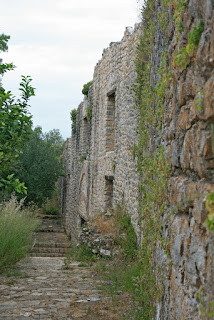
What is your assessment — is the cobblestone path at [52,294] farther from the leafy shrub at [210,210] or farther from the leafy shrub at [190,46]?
the leafy shrub at [190,46]

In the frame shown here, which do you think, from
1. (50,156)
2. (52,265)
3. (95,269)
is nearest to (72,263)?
(52,265)

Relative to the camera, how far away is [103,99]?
9.83 m

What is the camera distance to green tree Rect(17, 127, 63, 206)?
14977mm

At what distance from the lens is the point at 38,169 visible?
1519 centimetres

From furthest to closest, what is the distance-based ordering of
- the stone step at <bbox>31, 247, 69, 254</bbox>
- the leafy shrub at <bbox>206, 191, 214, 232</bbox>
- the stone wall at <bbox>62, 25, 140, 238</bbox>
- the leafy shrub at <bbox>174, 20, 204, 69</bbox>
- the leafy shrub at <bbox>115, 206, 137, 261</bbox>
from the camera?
the stone step at <bbox>31, 247, 69, 254</bbox>, the stone wall at <bbox>62, 25, 140, 238</bbox>, the leafy shrub at <bbox>115, 206, 137, 261</bbox>, the leafy shrub at <bbox>174, 20, 204, 69</bbox>, the leafy shrub at <bbox>206, 191, 214, 232</bbox>

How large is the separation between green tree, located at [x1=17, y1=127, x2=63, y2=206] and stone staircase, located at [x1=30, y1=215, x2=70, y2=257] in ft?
4.42

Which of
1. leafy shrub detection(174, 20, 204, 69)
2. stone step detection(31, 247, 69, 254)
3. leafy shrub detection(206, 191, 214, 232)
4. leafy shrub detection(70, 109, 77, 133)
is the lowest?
stone step detection(31, 247, 69, 254)

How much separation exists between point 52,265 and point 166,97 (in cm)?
499

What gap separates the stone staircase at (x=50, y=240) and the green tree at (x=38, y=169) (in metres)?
1.35

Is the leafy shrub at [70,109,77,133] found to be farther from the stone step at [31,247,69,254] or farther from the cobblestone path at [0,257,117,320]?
the cobblestone path at [0,257,117,320]

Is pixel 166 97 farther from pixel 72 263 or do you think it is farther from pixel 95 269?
pixel 72 263

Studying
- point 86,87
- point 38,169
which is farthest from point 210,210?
point 38,169

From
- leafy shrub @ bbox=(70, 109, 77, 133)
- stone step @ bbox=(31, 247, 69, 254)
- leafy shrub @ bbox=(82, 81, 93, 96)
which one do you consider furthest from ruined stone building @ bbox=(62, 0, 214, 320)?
leafy shrub @ bbox=(70, 109, 77, 133)

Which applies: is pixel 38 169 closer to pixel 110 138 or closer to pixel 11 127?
pixel 110 138
